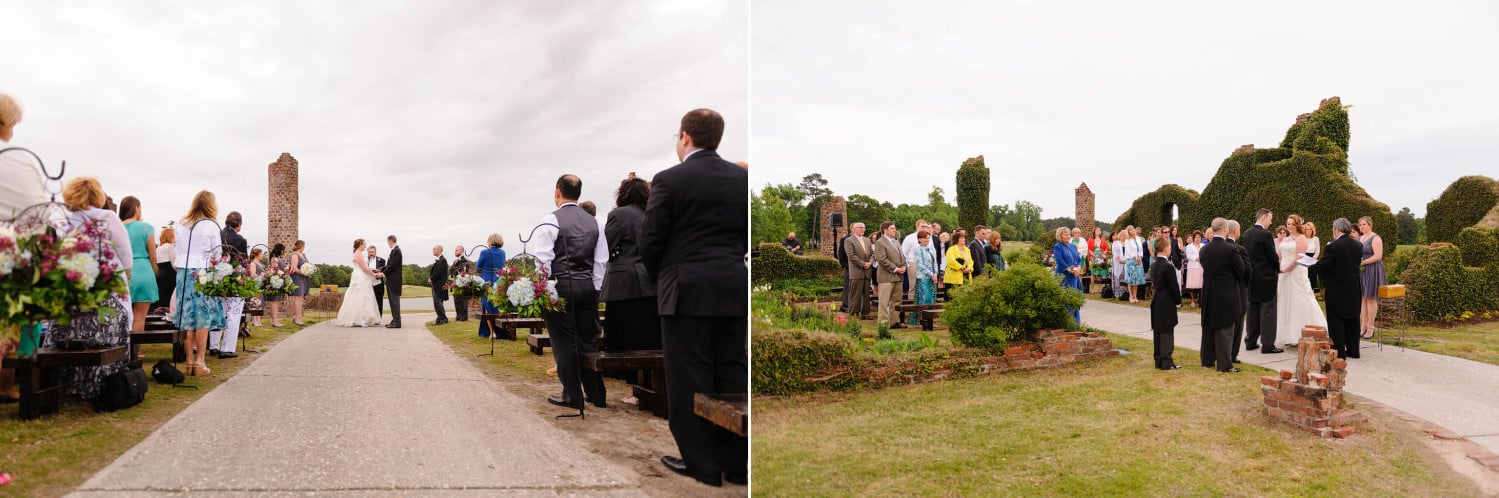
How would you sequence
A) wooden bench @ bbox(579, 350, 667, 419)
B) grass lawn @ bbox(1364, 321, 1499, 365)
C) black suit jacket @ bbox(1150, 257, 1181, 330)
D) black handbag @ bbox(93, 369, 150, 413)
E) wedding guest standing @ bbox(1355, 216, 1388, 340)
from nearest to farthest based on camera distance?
black handbag @ bbox(93, 369, 150, 413)
wooden bench @ bbox(579, 350, 667, 419)
grass lawn @ bbox(1364, 321, 1499, 365)
black suit jacket @ bbox(1150, 257, 1181, 330)
wedding guest standing @ bbox(1355, 216, 1388, 340)

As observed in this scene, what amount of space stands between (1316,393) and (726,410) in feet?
12.4

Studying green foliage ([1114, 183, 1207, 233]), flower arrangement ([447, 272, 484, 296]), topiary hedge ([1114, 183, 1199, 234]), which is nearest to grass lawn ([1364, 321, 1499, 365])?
green foliage ([1114, 183, 1207, 233])

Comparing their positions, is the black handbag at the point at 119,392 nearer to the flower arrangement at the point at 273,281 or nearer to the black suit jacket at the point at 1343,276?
the flower arrangement at the point at 273,281

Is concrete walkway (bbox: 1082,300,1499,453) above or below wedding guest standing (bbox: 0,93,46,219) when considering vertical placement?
below

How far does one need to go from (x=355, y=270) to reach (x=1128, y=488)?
34.2 ft

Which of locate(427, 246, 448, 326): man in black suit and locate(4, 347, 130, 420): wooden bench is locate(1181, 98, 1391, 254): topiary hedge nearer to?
locate(4, 347, 130, 420): wooden bench

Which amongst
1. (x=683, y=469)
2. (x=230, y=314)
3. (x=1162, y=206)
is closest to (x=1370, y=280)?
(x=1162, y=206)

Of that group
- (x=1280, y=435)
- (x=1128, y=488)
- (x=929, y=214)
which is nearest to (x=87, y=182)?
(x=1128, y=488)

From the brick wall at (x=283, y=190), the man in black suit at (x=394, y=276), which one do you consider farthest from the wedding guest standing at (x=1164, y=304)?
the man in black suit at (x=394, y=276)

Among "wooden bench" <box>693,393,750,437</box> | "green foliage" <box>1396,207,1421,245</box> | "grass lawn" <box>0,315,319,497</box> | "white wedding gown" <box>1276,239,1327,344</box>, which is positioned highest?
"green foliage" <box>1396,207,1421,245</box>

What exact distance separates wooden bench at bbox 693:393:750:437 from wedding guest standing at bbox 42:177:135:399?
196cm

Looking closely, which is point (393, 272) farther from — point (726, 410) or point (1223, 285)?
point (1223, 285)

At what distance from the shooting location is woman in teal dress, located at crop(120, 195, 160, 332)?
3.78m

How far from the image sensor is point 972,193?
1455cm
